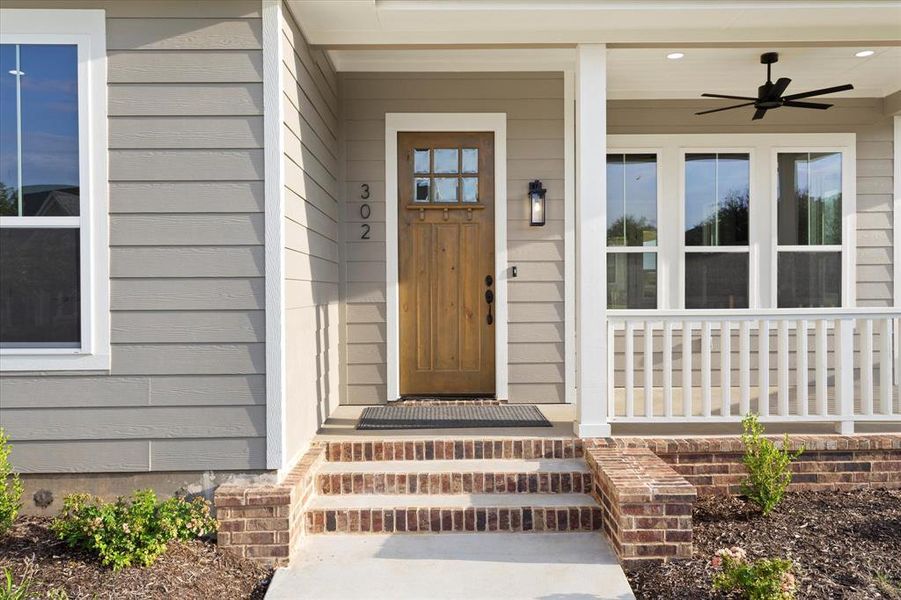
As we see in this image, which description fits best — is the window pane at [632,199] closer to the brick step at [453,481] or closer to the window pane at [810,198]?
the window pane at [810,198]

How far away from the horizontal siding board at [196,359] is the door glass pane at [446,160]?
238 cm

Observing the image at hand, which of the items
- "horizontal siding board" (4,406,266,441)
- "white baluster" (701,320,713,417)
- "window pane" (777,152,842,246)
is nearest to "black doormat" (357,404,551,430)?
"white baluster" (701,320,713,417)

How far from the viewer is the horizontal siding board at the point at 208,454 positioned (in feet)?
11.0

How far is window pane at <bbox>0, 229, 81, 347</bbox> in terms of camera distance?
3.30 meters

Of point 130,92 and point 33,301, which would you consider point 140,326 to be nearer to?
point 33,301

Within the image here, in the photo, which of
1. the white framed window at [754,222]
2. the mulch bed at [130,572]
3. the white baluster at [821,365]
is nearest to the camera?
the mulch bed at [130,572]

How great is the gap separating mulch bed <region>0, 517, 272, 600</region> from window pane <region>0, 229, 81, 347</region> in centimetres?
93

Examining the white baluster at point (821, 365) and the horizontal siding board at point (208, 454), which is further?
the white baluster at point (821, 365)

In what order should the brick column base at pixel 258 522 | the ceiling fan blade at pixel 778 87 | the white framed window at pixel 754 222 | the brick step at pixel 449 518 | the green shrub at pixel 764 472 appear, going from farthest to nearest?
the white framed window at pixel 754 222 → the ceiling fan blade at pixel 778 87 → the green shrub at pixel 764 472 → the brick step at pixel 449 518 → the brick column base at pixel 258 522

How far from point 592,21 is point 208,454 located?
318cm

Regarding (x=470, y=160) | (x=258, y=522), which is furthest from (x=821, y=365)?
(x=258, y=522)

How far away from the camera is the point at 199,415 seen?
334cm

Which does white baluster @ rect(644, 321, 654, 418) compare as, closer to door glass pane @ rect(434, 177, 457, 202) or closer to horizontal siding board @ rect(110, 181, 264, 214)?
door glass pane @ rect(434, 177, 457, 202)

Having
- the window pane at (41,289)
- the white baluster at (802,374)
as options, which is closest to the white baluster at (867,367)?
the white baluster at (802,374)
